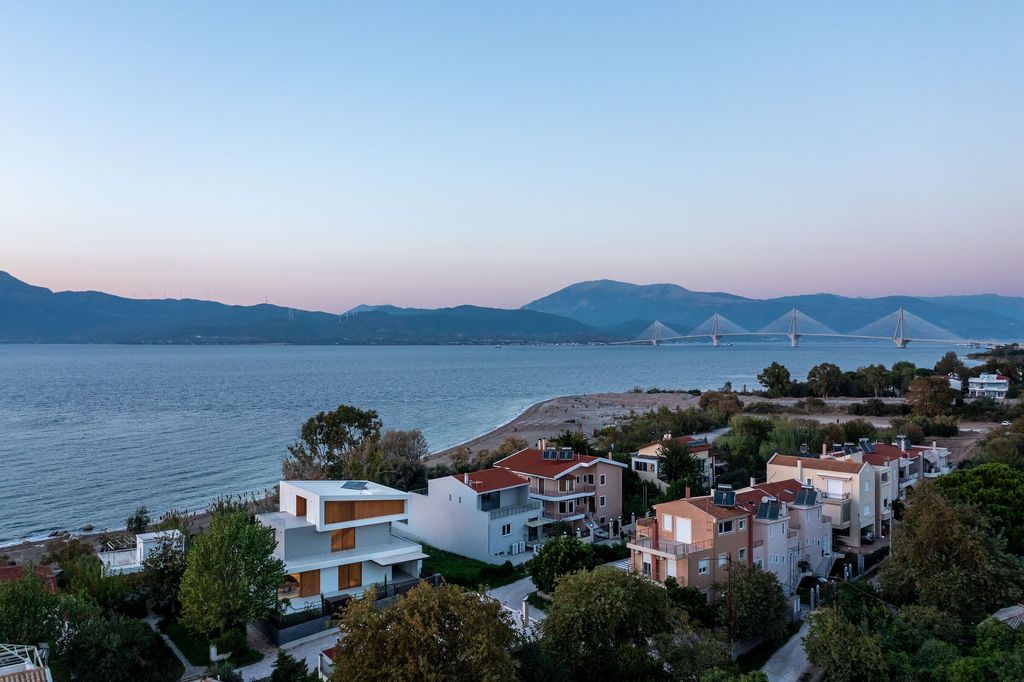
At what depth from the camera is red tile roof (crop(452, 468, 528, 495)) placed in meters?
27.6

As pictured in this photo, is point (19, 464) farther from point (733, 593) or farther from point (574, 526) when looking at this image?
point (733, 593)

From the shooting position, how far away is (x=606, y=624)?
16.7 m

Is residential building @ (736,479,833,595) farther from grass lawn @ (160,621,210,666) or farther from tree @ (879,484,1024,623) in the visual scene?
grass lawn @ (160,621,210,666)

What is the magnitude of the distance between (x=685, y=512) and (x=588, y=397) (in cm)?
7391

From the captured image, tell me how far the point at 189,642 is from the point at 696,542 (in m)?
14.8

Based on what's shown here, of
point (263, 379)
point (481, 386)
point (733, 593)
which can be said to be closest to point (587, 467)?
point (733, 593)

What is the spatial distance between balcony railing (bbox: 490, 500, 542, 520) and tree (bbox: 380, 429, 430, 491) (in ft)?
26.5

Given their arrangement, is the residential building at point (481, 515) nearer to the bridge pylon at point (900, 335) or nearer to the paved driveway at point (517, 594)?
the paved driveway at point (517, 594)

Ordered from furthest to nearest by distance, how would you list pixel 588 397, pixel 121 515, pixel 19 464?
1. pixel 588 397
2. pixel 19 464
3. pixel 121 515

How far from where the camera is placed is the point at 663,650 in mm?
16453

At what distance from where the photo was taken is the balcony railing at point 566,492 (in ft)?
99.0

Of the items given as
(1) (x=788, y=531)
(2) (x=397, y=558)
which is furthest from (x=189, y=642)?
(1) (x=788, y=531)

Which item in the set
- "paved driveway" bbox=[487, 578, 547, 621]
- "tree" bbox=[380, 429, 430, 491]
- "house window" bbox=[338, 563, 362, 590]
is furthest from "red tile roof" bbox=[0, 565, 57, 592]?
"tree" bbox=[380, 429, 430, 491]

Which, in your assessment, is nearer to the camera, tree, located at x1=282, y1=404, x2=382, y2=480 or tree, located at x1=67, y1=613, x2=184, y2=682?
tree, located at x1=67, y1=613, x2=184, y2=682
